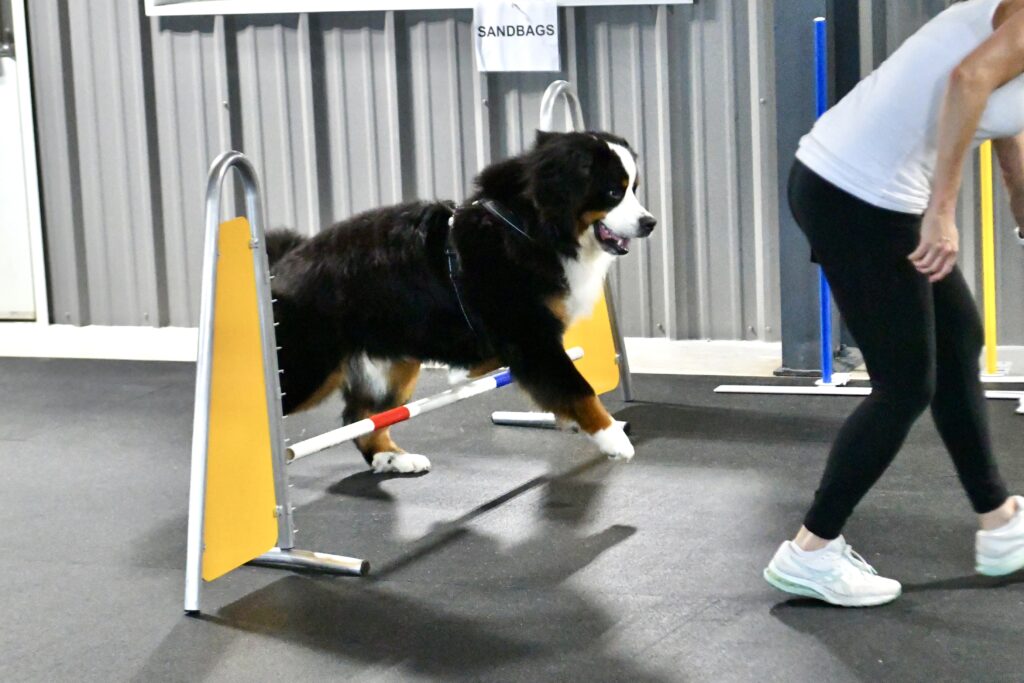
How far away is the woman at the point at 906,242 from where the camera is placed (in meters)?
2.01

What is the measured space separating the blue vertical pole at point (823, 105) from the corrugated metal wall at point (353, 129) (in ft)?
2.31

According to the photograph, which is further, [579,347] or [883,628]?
[579,347]

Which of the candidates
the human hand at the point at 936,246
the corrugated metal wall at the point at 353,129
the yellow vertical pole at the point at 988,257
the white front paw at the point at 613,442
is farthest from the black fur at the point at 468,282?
the corrugated metal wall at the point at 353,129

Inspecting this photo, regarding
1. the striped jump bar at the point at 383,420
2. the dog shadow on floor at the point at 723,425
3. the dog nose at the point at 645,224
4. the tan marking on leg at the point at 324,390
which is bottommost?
the dog shadow on floor at the point at 723,425

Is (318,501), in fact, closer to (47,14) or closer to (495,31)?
(495,31)

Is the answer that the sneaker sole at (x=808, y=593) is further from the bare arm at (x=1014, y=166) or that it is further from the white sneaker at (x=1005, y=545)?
the bare arm at (x=1014, y=166)

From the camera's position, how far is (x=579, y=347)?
4023 mm

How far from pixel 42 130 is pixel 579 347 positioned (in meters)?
3.27

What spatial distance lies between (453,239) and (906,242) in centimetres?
129

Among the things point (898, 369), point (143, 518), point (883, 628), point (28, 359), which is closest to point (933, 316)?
point (898, 369)

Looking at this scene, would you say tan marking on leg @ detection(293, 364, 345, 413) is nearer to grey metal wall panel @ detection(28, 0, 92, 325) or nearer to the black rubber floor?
the black rubber floor

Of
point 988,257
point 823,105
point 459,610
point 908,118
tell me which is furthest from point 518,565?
point 988,257

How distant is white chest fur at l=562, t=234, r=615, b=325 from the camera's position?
317cm

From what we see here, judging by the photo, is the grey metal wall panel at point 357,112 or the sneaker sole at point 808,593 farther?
the grey metal wall panel at point 357,112
